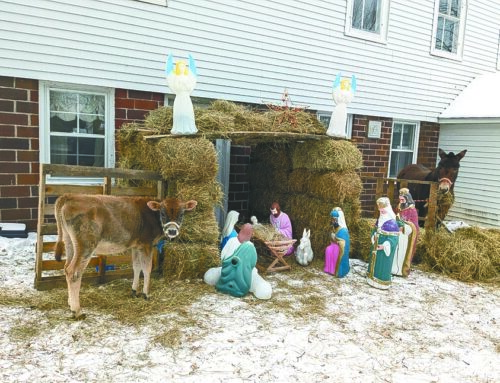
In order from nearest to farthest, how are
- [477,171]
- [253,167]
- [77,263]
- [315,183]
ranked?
[77,263] < [315,183] < [253,167] < [477,171]

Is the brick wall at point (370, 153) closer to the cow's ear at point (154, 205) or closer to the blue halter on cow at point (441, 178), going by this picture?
the blue halter on cow at point (441, 178)

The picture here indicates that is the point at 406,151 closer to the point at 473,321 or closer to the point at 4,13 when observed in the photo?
the point at 473,321

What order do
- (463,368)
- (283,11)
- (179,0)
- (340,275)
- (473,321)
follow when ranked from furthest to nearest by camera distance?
1. (283,11)
2. (179,0)
3. (340,275)
4. (473,321)
5. (463,368)

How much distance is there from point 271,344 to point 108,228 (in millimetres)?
2069

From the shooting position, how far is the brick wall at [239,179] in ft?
28.9

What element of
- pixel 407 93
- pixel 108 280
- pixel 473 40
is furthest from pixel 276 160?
pixel 473 40

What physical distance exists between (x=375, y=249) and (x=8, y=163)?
19.7ft

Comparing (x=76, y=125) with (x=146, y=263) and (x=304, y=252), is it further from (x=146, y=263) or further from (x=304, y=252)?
(x=304, y=252)

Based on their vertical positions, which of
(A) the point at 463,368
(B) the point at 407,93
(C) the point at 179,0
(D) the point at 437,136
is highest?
(C) the point at 179,0

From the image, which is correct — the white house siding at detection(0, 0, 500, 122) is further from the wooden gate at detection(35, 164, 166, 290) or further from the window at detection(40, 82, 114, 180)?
the wooden gate at detection(35, 164, 166, 290)

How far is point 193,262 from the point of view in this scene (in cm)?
535

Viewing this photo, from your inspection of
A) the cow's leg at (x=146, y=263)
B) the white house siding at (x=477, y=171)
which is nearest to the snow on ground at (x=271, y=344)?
the cow's leg at (x=146, y=263)

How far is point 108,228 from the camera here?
4227 mm

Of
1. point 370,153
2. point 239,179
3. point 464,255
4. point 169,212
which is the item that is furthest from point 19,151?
point 370,153
